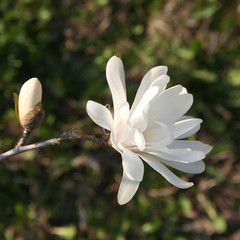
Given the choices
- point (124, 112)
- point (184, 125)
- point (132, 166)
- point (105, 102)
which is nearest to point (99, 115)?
point (124, 112)

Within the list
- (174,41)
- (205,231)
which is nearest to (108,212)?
(205,231)

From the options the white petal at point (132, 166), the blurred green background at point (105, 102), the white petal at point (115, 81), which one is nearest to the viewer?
the white petal at point (132, 166)

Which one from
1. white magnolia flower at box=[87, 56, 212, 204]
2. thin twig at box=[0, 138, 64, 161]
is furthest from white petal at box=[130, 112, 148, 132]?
thin twig at box=[0, 138, 64, 161]

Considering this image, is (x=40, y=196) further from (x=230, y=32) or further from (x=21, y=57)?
(x=230, y=32)

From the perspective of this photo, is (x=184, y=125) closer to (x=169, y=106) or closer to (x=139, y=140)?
(x=169, y=106)

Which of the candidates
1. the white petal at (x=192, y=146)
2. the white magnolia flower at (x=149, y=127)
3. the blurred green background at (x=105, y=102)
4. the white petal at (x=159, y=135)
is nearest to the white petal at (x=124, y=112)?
the white magnolia flower at (x=149, y=127)

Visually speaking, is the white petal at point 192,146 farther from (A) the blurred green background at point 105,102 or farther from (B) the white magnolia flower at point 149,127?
(A) the blurred green background at point 105,102
